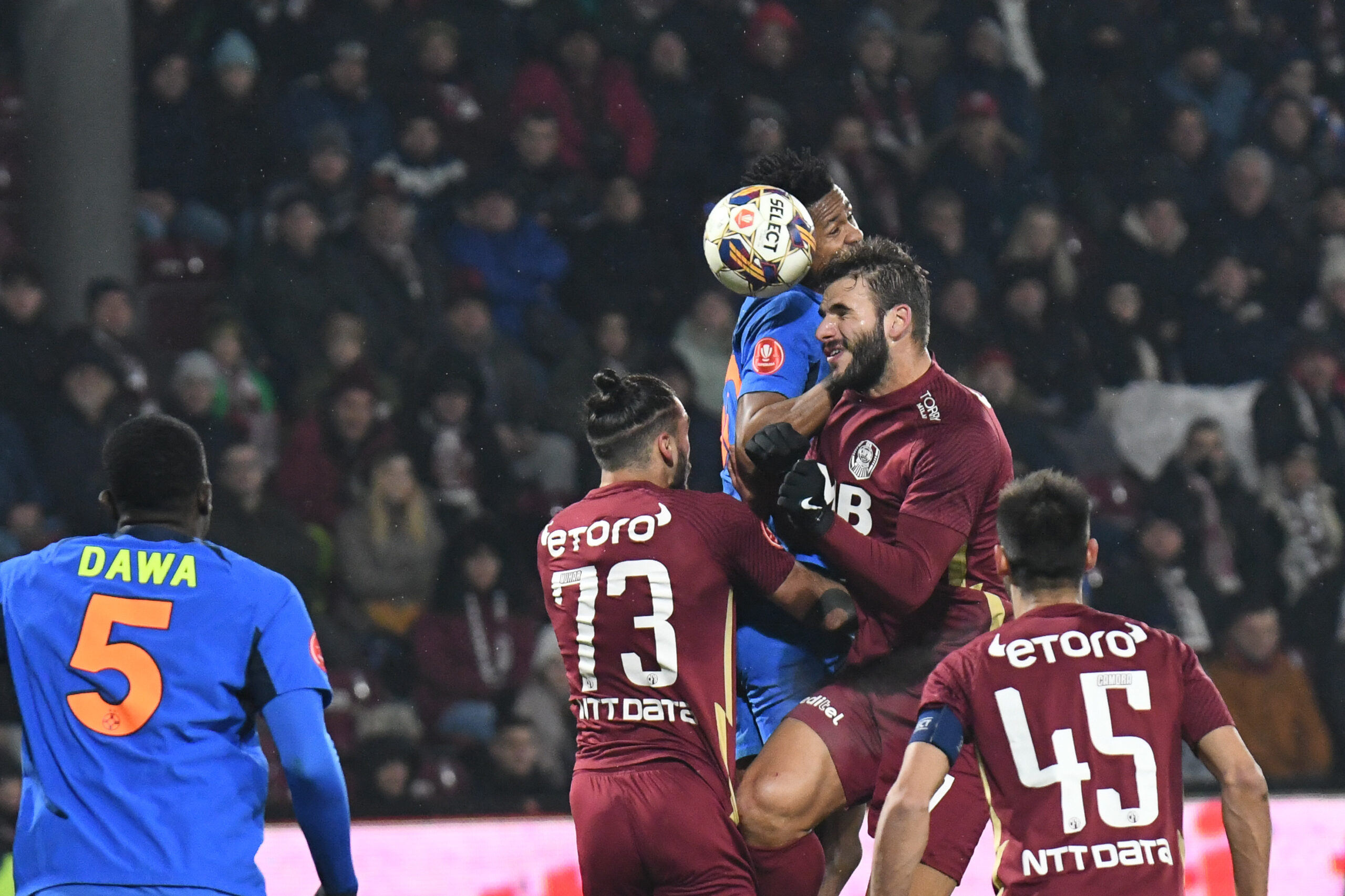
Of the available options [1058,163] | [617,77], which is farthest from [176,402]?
[1058,163]

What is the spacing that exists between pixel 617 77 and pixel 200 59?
237 centimetres

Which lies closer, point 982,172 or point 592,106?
point 592,106

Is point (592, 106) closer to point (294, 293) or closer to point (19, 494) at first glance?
point (294, 293)

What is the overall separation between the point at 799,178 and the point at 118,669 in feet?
8.31

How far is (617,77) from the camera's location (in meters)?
9.99

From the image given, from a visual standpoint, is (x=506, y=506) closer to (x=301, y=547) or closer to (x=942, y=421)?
(x=301, y=547)

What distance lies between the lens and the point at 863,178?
10.0 meters

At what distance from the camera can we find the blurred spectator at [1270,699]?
8.66 m

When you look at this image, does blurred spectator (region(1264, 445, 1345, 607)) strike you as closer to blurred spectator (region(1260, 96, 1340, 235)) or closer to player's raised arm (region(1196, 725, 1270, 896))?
blurred spectator (region(1260, 96, 1340, 235))

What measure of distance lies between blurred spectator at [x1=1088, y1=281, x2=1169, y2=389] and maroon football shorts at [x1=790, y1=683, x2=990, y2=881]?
18.7 feet

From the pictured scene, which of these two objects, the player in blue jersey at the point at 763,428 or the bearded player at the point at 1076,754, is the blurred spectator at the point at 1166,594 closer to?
the player in blue jersey at the point at 763,428

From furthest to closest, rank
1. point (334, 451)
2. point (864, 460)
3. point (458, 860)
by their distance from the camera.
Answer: point (334, 451)
point (458, 860)
point (864, 460)

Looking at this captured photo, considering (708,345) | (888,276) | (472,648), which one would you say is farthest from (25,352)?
(888,276)

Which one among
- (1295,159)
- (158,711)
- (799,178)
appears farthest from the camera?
(1295,159)
